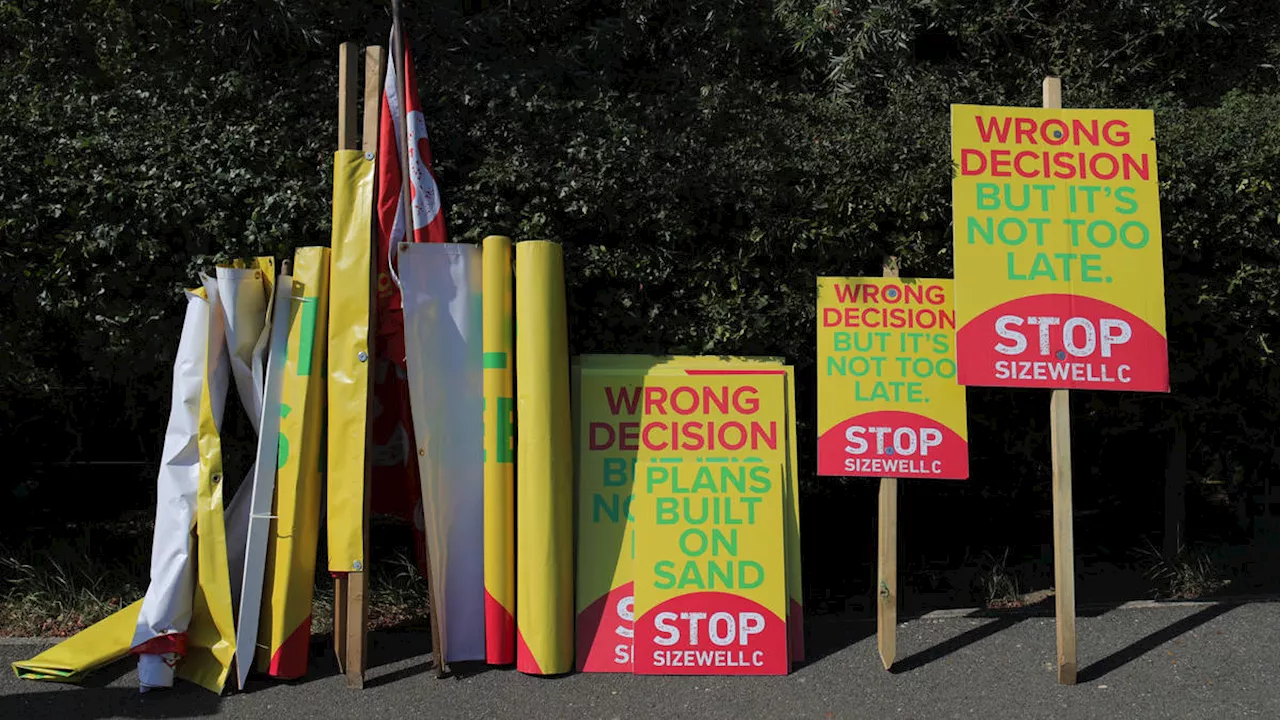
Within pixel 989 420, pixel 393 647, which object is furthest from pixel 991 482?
pixel 393 647

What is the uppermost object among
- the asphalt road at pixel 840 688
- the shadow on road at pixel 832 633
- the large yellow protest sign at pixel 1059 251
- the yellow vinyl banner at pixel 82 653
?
the large yellow protest sign at pixel 1059 251

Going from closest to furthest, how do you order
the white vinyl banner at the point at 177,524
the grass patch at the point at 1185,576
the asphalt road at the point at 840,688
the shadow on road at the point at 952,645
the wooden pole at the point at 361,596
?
the asphalt road at the point at 840,688
the white vinyl banner at the point at 177,524
the wooden pole at the point at 361,596
the shadow on road at the point at 952,645
the grass patch at the point at 1185,576

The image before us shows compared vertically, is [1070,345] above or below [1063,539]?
above

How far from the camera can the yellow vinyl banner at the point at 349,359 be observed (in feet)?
15.5

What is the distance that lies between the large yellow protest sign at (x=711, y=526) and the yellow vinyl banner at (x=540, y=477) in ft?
1.18

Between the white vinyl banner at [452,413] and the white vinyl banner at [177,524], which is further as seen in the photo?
the white vinyl banner at [452,413]

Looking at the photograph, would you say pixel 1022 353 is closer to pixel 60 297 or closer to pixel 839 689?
pixel 839 689

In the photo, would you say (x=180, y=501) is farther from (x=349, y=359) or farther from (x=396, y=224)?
(x=396, y=224)

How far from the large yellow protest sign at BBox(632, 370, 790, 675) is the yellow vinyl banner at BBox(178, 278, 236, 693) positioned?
1.80m

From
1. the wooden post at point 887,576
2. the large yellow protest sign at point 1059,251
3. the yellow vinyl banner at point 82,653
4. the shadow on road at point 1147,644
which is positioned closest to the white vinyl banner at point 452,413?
the yellow vinyl banner at point 82,653

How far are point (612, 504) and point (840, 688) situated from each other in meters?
1.29

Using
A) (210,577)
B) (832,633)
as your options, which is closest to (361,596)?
(210,577)

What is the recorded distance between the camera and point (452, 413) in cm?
489

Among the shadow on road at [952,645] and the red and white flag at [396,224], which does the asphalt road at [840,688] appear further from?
the red and white flag at [396,224]
